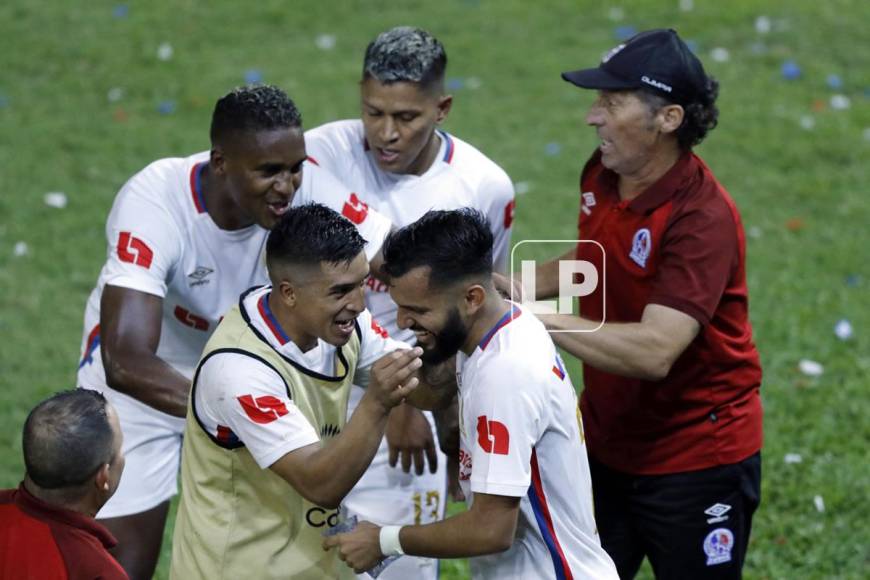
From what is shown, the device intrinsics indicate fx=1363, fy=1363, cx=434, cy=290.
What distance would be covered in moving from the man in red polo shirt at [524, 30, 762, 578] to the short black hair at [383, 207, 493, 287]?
0.99 m

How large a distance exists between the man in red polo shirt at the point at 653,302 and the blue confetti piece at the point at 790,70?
316 inches

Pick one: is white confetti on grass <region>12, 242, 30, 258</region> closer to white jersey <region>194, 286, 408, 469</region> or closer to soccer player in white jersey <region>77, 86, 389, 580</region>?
soccer player in white jersey <region>77, 86, 389, 580</region>

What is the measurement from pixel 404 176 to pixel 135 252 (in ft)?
4.30

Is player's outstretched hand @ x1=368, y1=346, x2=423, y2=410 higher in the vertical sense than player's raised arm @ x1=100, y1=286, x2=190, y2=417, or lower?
higher

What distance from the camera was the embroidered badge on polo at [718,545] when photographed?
5.18m

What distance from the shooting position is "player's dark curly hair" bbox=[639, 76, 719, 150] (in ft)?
16.8

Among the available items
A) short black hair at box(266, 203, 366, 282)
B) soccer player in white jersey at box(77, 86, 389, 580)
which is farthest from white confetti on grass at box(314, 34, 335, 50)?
short black hair at box(266, 203, 366, 282)

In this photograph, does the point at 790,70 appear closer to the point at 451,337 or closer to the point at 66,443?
the point at 451,337

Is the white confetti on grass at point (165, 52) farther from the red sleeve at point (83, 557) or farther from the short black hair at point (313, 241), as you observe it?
the red sleeve at point (83, 557)

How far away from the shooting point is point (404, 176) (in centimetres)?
596

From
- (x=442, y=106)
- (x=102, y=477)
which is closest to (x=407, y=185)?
(x=442, y=106)

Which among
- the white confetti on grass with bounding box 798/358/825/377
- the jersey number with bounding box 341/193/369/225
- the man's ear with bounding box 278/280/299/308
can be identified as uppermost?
the man's ear with bounding box 278/280/299/308

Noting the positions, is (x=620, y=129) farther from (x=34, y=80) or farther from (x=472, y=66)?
(x=34, y=80)

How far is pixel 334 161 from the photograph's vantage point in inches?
234
